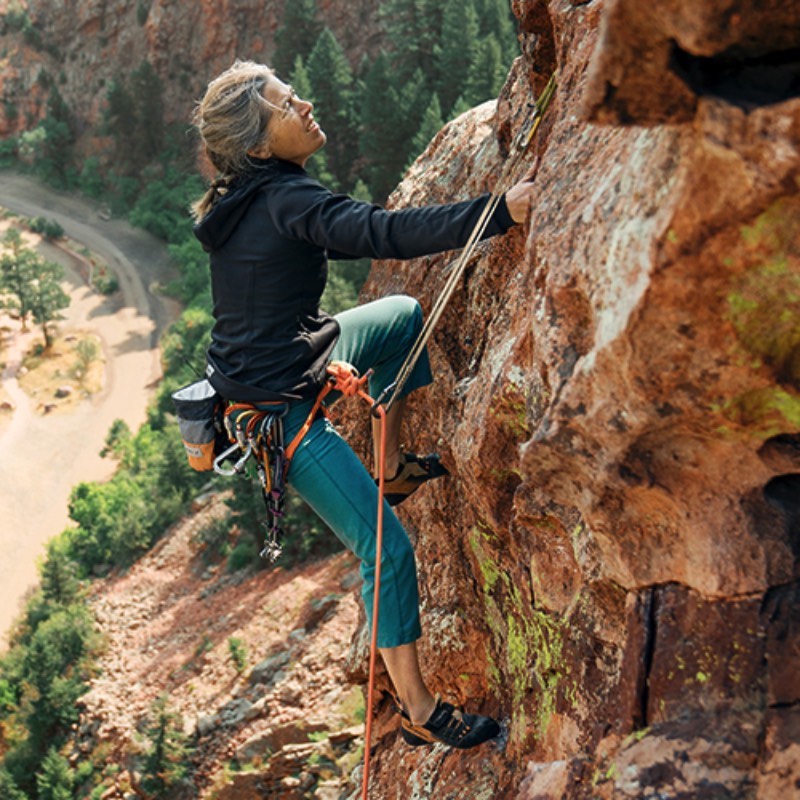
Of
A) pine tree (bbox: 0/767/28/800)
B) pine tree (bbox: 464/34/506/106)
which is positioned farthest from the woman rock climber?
pine tree (bbox: 464/34/506/106)

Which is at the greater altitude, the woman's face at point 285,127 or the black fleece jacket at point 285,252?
the woman's face at point 285,127

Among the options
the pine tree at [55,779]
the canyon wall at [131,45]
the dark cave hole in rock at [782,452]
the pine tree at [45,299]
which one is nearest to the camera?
the dark cave hole in rock at [782,452]

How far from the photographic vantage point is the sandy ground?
28.9 metres

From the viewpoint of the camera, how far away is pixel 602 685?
397 cm

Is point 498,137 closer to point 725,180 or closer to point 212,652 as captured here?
point 725,180

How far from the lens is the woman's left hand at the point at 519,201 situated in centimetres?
407

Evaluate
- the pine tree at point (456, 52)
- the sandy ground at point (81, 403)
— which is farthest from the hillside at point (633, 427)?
the pine tree at point (456, 52)

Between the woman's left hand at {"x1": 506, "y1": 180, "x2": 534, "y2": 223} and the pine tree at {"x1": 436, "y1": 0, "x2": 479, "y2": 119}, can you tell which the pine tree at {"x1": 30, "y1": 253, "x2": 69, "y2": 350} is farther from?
the woman's left hand at {"x1": 506, "y1": 180, "x2": 534, "y2": 223}

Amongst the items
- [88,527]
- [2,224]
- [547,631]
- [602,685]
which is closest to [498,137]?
[547,631]

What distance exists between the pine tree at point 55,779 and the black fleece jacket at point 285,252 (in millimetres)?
15029

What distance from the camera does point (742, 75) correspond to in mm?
2678

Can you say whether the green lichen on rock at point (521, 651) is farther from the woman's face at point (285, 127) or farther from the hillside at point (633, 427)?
the woman's face at point (285, 127)

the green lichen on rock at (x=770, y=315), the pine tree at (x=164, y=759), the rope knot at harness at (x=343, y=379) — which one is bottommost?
the pine tree at (x=164, y=759)

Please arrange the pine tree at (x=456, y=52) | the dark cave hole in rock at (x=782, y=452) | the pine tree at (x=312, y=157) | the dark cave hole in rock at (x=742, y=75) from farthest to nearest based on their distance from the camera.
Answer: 1. the pine tree at (x=456, y=52)
2. the pine tree at (x=312, y=157)
3. the dark cave hole in rock at (x=782, y=452)
4. the dark cave hole in rock at (x=742, y=75)
